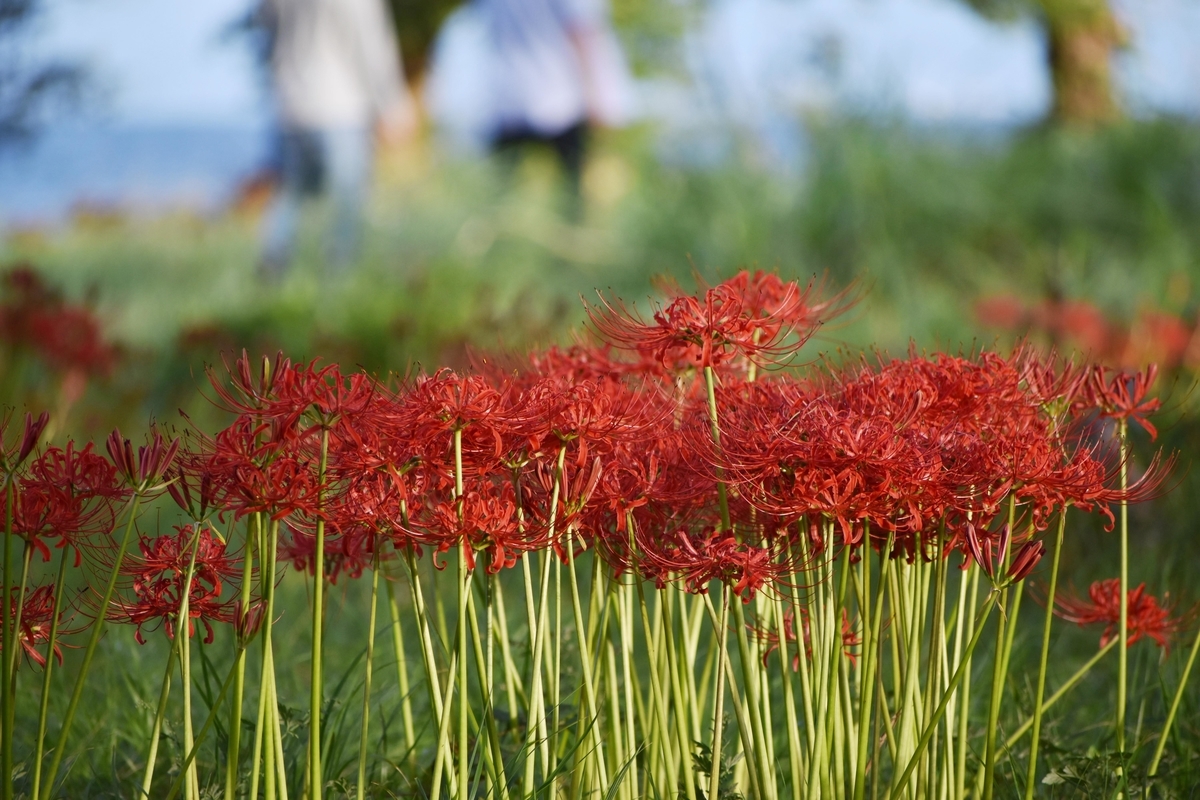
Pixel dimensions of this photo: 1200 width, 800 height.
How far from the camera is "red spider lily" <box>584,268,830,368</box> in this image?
1519 mm

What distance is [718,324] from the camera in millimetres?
1513

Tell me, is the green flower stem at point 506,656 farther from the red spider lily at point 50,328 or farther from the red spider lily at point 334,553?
the red spider lily at point 50,328

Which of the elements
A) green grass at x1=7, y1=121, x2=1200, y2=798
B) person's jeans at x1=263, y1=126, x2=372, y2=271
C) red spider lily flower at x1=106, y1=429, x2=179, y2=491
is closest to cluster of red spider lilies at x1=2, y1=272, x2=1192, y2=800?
red spider lily flower at x1=106, y1=429, x2=179, y2=491

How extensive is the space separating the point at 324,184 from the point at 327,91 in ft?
2.14

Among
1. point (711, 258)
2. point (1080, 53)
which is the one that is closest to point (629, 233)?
point (711, 258)

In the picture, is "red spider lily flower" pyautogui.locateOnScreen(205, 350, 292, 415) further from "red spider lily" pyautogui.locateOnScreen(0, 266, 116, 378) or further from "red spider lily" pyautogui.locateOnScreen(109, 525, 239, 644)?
"red spider lily" pyautogui.locateOnScreen(0, 266, 116, 378)

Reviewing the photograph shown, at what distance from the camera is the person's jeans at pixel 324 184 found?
845 centimetres

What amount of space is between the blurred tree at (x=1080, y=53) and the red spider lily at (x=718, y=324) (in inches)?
487

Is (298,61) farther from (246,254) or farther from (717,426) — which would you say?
(717,426)

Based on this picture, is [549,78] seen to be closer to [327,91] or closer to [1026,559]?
[327,91]

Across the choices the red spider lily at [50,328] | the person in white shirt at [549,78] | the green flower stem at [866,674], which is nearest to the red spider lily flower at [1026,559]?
the green flower stem at [866,674]

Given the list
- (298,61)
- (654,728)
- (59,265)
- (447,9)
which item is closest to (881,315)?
(298,61)

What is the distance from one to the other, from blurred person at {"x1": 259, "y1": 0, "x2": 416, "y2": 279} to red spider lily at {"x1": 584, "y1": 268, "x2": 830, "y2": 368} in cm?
729

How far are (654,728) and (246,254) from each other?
9.52 meters
